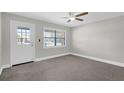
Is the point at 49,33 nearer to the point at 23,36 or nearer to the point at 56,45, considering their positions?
the point at 56,45

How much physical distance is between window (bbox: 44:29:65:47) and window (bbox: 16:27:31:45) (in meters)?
1.08

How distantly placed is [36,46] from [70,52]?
294 centimetres

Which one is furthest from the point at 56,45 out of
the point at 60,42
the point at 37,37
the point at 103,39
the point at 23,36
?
the point at 103,39

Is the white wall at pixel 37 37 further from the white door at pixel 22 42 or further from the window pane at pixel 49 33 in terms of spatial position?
the window pane at pixel 49 33

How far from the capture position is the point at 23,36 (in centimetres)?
352

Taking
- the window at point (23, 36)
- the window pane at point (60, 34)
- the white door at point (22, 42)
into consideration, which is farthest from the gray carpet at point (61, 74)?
the window pane at point (60, 34)

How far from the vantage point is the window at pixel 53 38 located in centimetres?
461

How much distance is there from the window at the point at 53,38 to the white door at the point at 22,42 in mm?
944

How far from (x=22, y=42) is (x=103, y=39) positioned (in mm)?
4144

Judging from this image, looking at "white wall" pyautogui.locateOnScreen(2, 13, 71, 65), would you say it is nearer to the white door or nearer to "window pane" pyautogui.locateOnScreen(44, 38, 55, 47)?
the white door

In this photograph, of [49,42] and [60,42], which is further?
[60,42]

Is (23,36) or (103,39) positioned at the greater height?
(23,36)
